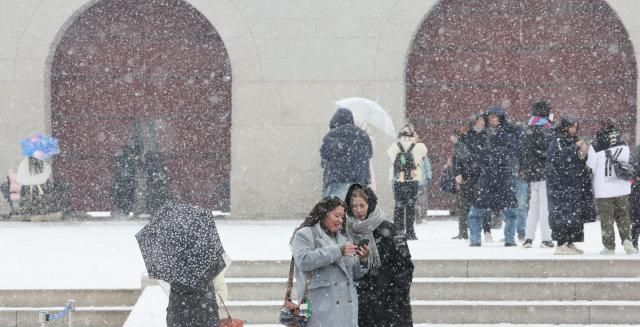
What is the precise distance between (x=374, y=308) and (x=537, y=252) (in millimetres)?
6048

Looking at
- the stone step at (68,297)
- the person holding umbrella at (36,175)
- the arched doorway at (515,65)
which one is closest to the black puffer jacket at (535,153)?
the stone step at (68,297)

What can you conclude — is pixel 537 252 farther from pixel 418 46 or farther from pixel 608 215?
pixel 418 46

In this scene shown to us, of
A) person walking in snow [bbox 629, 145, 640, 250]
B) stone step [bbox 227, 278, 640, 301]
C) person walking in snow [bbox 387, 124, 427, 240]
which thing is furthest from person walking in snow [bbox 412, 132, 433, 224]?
stone step [bbox 227, 278, 640, 301]

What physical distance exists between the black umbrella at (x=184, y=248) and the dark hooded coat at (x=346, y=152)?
18.6ft

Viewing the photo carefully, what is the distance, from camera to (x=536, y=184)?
14.6m

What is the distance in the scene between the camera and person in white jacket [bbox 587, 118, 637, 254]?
13469mm

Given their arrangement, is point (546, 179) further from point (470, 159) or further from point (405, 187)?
point (405, 187)

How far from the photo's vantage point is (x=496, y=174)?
14.6m

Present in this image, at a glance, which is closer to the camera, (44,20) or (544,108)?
(544,108)

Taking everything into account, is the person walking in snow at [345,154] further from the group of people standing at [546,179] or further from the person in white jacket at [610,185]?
the person in white jacket at [610,185]

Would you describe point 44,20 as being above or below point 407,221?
above

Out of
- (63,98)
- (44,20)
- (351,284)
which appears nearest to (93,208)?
(63,98)

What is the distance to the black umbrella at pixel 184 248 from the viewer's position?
868 centimetres

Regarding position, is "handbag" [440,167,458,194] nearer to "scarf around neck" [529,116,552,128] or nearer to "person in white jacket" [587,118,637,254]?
"scarf around neck" [529,116,552,128]
